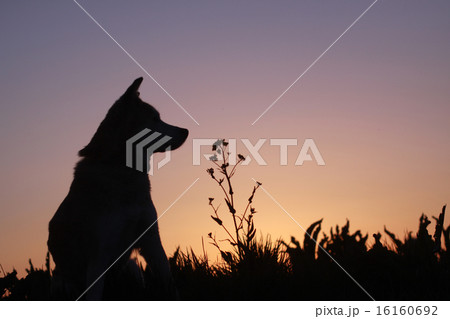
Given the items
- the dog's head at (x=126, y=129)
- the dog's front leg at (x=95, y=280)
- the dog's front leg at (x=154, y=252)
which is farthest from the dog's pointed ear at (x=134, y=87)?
the dog's front leg at (x=95, y=280)

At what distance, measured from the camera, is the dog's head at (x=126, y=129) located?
5984mm

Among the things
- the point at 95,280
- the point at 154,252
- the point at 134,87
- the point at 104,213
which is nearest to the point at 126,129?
the point at 134,87

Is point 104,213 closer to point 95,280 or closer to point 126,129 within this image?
point 95,280

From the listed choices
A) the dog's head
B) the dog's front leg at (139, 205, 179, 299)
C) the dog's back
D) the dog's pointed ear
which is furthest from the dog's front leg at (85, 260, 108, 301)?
the dog's pointed ear

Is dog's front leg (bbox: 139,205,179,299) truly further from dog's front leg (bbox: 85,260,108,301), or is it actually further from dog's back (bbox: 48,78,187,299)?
dog's front leg (bbox: 85,260,108,301)

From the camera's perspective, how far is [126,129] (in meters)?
6.08

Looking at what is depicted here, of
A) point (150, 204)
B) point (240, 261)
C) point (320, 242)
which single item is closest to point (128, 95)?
point (150, 204)

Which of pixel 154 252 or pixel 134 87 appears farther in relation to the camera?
pixel 134 87

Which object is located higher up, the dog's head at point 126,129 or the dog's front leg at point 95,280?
the dog's head at point 126,129

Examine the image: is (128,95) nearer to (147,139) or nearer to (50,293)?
(147,139)

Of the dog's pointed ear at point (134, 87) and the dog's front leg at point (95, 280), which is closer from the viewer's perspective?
the dog's front leg at point (95, 280)

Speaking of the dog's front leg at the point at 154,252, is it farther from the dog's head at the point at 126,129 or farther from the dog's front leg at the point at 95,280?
the dog's head at the point at 126,129

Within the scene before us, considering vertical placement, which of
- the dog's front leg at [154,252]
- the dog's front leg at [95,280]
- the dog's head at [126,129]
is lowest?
the dog's front leg at [95,280]

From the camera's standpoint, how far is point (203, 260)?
6.49 metres
